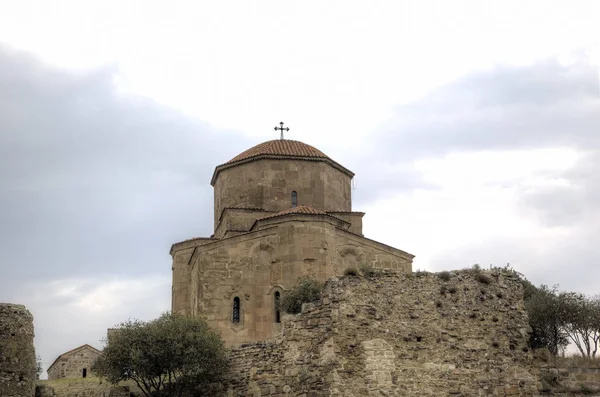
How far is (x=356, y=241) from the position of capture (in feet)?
89.1

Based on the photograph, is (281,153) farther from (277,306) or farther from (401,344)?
(401,344)

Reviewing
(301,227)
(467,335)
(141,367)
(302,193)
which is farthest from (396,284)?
(302,193)

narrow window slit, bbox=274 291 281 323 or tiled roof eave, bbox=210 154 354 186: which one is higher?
tiled roof eave, bbox=210 154 354 186

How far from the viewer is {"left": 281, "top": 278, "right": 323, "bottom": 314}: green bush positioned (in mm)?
22859

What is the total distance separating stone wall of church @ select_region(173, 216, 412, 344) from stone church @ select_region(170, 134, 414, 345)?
0.11 ft

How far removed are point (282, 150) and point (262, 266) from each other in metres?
6.07

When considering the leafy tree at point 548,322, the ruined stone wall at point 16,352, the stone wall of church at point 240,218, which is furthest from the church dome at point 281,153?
the ruined stone wall at point 16,352

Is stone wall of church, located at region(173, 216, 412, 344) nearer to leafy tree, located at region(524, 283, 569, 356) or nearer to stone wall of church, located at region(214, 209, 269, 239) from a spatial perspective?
stone wall of church, located at region(214, 209, 269, 239)

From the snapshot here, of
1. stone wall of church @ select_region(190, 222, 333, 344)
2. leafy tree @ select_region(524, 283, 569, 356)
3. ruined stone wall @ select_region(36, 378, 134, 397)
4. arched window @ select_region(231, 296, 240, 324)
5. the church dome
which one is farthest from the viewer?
the church dome

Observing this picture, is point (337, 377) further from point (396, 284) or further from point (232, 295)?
point (232, 295)

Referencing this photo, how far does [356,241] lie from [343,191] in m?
4.59

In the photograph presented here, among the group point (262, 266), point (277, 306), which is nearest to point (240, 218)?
point (262, 266)

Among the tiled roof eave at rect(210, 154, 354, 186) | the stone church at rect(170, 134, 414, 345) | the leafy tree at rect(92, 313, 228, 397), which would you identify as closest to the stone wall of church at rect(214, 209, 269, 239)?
the stone church at rect(170, 134, 414, 345)

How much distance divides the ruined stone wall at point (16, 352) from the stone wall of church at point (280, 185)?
49.1 ft
